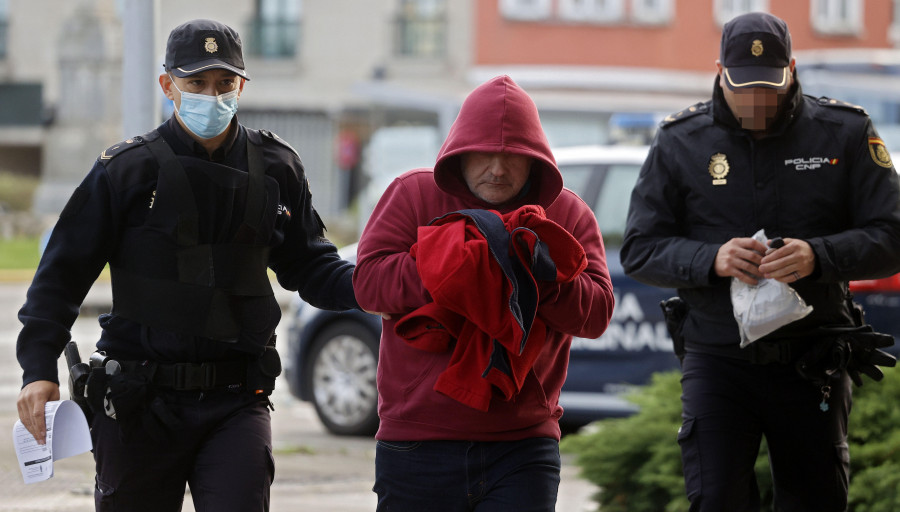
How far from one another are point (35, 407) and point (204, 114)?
0.92m

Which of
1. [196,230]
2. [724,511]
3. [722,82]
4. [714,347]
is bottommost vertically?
[724,511]

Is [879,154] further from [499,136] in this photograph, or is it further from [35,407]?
[35,407]

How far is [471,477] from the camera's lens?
10.8ft

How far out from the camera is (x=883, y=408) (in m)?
5.12

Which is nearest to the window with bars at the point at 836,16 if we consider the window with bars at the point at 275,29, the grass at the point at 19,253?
the window with bars at the point at 275,29

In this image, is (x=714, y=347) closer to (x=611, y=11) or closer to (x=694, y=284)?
(x=694, y=284)

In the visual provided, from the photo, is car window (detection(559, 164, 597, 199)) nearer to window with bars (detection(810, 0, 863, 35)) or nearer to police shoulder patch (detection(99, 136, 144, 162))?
police shoulder patch (detection(99, 136, 144, 162))

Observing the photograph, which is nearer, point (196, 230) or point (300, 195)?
point (196, 230)

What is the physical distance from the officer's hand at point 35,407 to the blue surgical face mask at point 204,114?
81 centimetres

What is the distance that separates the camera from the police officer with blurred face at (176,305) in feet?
12.0

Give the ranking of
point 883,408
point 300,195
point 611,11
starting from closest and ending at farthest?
point 300,195 → point 883,408 → point 611,11

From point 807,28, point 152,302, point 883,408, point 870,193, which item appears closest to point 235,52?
point 152,302

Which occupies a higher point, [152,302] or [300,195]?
[300,195]

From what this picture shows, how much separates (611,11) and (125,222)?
29241 millimetres
